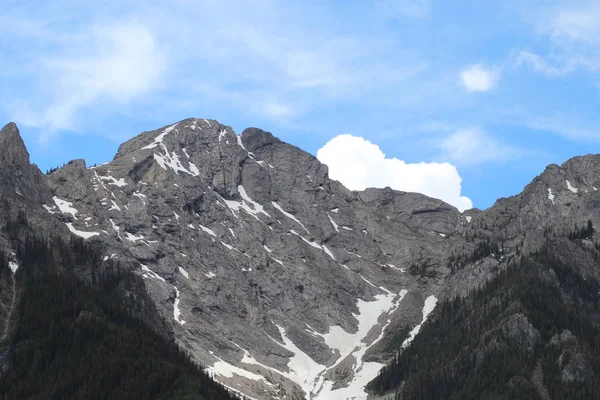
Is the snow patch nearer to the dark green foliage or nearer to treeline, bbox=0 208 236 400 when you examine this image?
treeline, bbox=0 208 236 400

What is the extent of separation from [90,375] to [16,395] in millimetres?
12408

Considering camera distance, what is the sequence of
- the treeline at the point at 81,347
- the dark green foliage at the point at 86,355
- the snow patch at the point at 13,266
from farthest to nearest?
1. the snow patch at the point at 13,266
2. the treeline at the point at 81,347
3. the dark green foliage at the point at 86,355

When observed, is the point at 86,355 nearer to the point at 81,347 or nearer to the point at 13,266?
the point at 81,347

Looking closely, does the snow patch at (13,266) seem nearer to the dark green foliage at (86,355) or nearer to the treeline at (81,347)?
the treeline at (81,347)

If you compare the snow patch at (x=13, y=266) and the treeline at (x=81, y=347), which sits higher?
the snow patch at (x=13, y=266)

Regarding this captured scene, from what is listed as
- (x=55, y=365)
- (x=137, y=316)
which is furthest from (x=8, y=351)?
(x=137, y=316)

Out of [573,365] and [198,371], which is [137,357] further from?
[573,365]

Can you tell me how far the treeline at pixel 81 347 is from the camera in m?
151

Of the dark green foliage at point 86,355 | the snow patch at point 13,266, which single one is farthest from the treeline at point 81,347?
the snow patch at point 13,266

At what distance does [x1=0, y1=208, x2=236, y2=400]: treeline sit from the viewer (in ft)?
495

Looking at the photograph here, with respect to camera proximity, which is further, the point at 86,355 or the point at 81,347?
the point at 81,347

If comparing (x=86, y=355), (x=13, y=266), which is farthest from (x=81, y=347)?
(x=13, y=266)

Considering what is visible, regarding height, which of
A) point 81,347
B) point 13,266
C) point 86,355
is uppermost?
point 13,266

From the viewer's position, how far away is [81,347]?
527 ft
